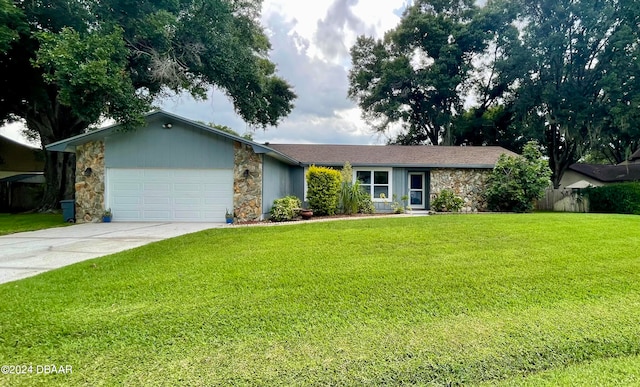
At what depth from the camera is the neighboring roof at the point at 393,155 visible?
1385cm

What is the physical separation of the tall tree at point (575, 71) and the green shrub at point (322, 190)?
1559 cm

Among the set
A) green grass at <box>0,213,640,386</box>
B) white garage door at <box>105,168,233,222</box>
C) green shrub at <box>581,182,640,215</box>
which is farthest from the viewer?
green shrub at <box>581,182,640,215</box>

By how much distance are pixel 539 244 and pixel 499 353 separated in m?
4.55

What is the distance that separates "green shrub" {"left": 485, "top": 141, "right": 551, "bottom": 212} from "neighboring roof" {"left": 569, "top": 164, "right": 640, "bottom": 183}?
37.7 ft

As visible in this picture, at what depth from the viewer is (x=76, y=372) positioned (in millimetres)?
2355

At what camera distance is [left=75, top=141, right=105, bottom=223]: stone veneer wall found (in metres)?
10.7

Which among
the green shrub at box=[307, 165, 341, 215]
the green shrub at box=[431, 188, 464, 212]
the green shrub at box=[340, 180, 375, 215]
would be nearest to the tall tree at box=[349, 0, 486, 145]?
the green shrub at box=[431, 188, 464, 212]

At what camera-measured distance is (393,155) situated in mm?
15078

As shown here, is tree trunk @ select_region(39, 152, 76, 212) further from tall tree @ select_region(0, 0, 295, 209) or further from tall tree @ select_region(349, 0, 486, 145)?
tall tree @ select_region(349, 0, 486, 145)

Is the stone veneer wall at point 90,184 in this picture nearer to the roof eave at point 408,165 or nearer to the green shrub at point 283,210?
the green shrub at point 283,210

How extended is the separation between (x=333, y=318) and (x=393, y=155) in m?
12.8

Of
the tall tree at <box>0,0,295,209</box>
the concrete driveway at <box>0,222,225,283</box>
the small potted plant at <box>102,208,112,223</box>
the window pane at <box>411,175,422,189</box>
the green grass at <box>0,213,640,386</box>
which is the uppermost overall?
the tall tree at <box>0,0,295,209</box>

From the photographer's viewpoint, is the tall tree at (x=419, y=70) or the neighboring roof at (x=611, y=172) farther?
the tall tree at (x=419, y=70)

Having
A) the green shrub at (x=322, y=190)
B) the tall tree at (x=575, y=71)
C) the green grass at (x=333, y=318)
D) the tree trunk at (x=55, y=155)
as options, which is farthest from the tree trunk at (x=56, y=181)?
the tall tree at (x=575, y=71)
